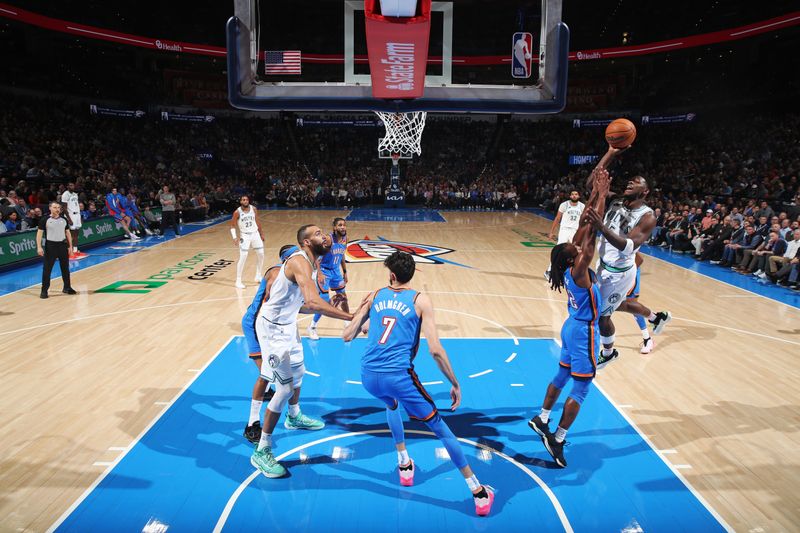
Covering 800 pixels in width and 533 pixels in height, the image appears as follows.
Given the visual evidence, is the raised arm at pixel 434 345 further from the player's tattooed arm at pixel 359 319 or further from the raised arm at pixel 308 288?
the raised arm at pixel 308 288

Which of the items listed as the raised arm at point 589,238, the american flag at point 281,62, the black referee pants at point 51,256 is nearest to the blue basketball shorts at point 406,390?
the raised arm at point 589,238

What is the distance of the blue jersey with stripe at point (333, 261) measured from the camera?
7453mm

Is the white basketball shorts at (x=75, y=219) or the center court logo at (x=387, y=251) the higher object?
the white basketball shorts at (x=75, y=219)

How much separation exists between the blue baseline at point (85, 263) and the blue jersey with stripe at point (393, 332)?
942 cm

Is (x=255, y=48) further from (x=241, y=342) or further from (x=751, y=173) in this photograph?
(x=751, y=173)

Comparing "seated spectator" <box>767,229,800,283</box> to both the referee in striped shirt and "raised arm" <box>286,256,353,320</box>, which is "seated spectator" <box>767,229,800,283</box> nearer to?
"raised arm" <box>286,256,353,320</box>

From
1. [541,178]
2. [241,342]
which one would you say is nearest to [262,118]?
[541,178]

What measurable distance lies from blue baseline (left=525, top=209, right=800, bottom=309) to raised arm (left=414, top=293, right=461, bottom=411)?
899 centimetres

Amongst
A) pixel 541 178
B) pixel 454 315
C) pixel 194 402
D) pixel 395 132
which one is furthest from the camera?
pixel 541 178

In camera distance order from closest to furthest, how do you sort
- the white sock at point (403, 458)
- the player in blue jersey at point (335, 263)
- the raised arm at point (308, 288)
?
the raised arm at point (308, 288)
the white sock at point (403, 458)
the player in blue jersey at point (335, 263)

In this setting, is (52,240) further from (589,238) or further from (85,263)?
(589,238)

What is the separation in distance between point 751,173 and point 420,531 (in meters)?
23.0

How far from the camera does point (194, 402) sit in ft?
19.0

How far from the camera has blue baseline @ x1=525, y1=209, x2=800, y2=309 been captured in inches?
423
